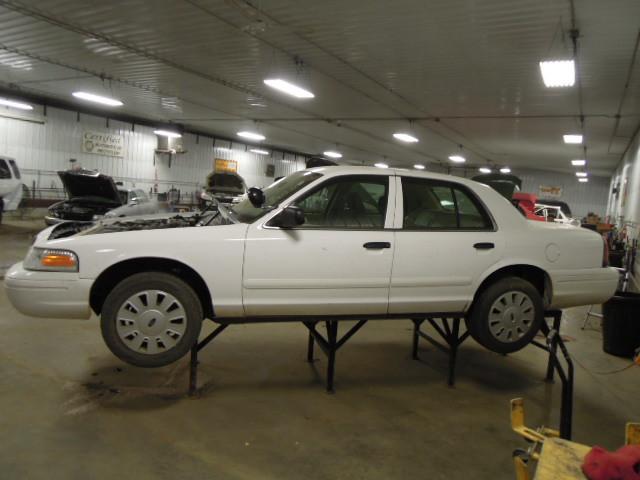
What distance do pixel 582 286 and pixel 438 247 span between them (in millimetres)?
1396

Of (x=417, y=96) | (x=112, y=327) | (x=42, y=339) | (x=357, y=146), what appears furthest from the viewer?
(x=357, y=146)

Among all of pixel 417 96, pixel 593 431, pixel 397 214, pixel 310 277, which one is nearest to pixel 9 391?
pixel 310 277

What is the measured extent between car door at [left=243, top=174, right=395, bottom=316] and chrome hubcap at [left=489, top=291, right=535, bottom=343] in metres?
0.95

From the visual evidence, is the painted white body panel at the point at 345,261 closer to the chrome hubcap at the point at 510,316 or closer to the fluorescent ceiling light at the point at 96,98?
the chrome hubcap at the point at 510,316

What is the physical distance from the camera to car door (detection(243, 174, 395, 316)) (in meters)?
2.92

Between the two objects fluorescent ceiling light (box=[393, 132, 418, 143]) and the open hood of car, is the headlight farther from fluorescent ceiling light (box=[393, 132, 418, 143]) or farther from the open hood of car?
fluorescent ceiling light (box=[393, 132, 418, 143])

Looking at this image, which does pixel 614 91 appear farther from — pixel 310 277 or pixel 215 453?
pixel 215 453

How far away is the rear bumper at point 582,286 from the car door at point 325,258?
59.5 inches

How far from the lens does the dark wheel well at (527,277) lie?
3453 millimetres

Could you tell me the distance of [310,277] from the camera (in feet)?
9.80

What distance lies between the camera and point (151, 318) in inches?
111

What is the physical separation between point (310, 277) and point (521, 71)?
6.70m

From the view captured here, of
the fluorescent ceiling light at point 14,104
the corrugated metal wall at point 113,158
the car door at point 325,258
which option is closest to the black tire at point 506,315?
the car door at point 325,258

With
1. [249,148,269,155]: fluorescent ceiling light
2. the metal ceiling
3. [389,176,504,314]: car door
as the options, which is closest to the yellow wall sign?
[249,148,269,155]: fluorescent ceiling light
